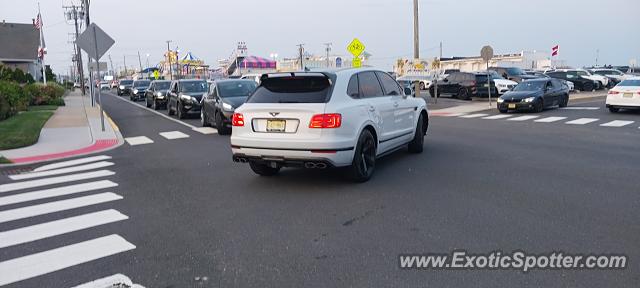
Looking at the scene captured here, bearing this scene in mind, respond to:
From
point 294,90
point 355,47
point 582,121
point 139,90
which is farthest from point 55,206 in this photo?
point 139,90

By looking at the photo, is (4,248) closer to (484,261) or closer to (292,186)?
(292,186)

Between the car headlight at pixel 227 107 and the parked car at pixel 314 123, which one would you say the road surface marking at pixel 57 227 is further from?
the car headlight at pixel 227 107

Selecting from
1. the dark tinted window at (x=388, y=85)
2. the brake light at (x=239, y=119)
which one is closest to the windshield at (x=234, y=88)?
the dark tinted window at (x=388, y=85)

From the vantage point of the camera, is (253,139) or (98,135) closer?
(253,139)

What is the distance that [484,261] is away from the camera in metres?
4.21

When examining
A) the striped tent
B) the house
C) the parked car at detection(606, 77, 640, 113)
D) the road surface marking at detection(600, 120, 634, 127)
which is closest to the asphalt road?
the road surface marking at detection(600, 120, 634, 127)

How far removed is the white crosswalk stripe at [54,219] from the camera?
14.9 ft

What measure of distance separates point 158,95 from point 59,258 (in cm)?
2381

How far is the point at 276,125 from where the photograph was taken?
6828 mm

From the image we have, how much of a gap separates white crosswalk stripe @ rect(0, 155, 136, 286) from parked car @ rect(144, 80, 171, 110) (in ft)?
59.9

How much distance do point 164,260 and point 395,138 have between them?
4.91 metres

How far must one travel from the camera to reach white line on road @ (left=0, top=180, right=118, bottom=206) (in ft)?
23.3

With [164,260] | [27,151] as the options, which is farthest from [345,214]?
[27,151]

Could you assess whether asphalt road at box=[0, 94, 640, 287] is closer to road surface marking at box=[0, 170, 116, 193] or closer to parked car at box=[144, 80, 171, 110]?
road surface marking at box=[0, 170, 116, 193]
